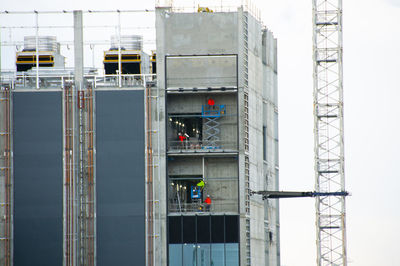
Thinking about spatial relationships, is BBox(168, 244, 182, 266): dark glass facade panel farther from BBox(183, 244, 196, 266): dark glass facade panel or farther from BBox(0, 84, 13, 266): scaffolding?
BBox(0, 84, 13, 266): scaffolding

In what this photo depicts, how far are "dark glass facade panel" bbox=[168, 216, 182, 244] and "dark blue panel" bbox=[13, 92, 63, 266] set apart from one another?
16280 millimetres

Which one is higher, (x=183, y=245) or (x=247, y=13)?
(x=247, y=13)

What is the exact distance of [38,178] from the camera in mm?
164875

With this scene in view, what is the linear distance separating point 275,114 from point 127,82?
34367 mm

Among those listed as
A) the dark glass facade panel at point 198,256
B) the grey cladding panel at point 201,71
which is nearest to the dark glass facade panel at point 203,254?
the dark glass facade panel at point 198,256

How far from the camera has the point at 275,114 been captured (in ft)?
636

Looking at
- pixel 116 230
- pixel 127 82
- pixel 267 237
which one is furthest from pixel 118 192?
pixel 267 237

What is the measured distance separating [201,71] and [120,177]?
20285 millimetres

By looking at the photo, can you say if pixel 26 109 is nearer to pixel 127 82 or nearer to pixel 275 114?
pixel 127 82

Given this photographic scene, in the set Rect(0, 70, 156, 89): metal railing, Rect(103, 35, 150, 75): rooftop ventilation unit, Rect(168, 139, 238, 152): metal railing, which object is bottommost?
Rect(168, 139, 238, 152): metal railing

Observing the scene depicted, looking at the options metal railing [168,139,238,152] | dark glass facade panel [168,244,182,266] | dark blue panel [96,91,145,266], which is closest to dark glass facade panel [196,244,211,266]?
dark glass facade panel [168,244,182,266]

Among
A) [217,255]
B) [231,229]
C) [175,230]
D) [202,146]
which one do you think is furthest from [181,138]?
[217,255]

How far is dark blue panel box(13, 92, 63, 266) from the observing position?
163250mm

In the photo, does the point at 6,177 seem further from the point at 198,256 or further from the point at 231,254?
the point at 231,254
